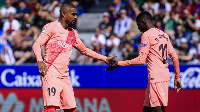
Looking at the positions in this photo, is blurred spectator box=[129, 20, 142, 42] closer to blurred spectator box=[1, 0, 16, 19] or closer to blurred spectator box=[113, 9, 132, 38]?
blurred spectator box=[113, 9, 132, 38]

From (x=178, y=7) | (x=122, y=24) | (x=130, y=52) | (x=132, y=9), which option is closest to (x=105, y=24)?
(x=122, y=24)

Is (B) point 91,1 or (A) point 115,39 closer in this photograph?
(A) point 115,39

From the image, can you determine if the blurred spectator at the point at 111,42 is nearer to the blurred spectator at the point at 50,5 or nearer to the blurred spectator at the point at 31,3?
the blurred spectator at the point at 50,5

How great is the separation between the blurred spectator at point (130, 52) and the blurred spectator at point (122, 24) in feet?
5.11

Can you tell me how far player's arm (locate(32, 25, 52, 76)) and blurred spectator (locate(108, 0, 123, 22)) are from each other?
8.68m

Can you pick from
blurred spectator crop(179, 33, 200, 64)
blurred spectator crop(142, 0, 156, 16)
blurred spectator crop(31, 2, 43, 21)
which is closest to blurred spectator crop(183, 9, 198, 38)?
blurred spectator crop(179, 33, 200, 64)

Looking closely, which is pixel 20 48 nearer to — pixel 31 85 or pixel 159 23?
pixel 31 85

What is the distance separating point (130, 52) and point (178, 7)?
2.96 meters

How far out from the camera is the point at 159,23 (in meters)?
15.0

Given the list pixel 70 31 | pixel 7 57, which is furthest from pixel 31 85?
pixel 70 31

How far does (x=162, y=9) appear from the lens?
51.5 feet

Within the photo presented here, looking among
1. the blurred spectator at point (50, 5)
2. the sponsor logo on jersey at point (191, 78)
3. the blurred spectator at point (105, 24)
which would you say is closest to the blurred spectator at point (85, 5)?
the blurred spectator at point (50, 5)

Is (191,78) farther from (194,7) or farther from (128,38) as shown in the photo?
(194,7)

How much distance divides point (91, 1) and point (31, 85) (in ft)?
23.7
